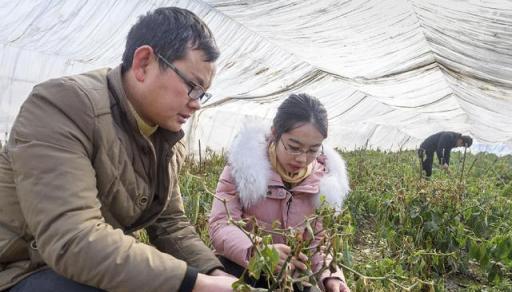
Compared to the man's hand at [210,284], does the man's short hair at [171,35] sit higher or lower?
higher

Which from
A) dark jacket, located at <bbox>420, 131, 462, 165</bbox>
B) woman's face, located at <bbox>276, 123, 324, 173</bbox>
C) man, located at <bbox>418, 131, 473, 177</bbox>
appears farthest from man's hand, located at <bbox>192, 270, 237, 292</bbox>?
dark jacket, located at <bbox>420, 131, 462, 165</bbox>

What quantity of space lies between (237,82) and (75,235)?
9.20 feet

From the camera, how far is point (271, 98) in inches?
164

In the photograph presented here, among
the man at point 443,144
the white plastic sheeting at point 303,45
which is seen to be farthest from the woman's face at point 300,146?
the man at point 443,144

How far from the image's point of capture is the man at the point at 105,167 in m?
1.04

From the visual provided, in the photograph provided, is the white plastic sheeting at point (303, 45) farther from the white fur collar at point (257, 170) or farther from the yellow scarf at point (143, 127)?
the yellow scarf at point (143, 127)

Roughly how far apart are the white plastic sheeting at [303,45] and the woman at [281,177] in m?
1.20

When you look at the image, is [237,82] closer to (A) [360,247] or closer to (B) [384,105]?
(A) [360,247]

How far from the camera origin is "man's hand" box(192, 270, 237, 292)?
112 cm

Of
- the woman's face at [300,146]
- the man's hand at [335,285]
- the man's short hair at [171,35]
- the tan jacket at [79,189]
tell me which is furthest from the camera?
the woman's face at [300,146]

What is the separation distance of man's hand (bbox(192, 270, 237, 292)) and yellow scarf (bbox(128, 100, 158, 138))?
0.39 metres

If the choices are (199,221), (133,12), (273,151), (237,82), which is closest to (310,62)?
(237,82)

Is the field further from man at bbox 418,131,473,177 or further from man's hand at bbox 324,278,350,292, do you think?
man at bbox 418,131,473,177

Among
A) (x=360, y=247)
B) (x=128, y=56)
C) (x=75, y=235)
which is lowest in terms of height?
(x=360, y=247)
